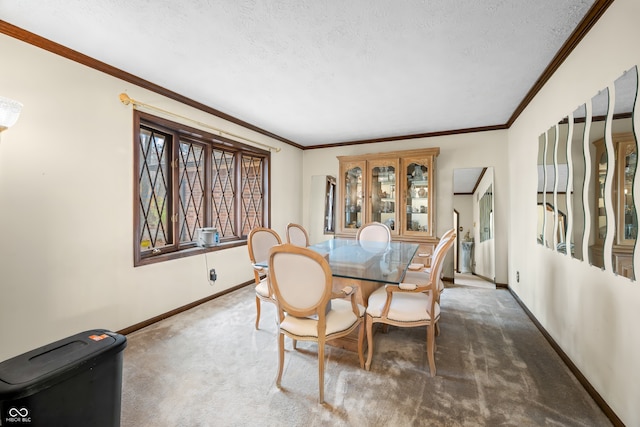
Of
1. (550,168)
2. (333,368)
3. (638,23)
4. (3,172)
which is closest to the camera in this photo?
(638,23)

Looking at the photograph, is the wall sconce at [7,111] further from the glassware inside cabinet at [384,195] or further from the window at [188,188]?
the glassware inside cabinet at [384,195]

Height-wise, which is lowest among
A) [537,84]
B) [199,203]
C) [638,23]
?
[199,203]

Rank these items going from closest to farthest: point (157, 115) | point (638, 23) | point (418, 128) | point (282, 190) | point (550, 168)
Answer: point (638, 23), point (550, 168), point (157, 115), point (418, 128), point (282, 190)

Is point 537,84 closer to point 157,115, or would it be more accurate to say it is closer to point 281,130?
point 281,130

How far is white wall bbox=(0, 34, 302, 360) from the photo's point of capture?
1831 millimetres

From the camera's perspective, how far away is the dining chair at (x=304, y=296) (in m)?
1.54

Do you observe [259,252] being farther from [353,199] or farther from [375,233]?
[353,199]

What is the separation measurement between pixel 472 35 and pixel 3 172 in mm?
3281

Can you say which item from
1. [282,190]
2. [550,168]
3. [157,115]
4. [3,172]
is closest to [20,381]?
[3,172]

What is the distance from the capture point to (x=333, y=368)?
76.4 inches

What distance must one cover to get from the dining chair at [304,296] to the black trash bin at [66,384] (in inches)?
33.0

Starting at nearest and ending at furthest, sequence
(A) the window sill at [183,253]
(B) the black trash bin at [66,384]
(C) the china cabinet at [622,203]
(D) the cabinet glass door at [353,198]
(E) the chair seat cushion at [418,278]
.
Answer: (B) the black trash bin at [66,384], (C) the china cabinet at [622,203], (E) the chair seat cushion at [418,278], (A) the window sill at [183,253], (D) the cabinet glass door at [353,198]

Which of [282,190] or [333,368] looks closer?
[333,368]

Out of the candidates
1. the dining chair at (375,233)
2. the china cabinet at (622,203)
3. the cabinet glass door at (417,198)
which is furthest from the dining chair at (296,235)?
the china cabinet at (622,203)
